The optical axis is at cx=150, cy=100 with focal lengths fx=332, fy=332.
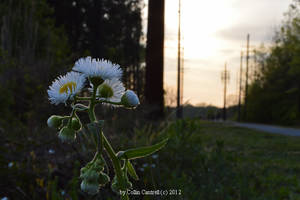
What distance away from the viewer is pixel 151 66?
25.9 ft

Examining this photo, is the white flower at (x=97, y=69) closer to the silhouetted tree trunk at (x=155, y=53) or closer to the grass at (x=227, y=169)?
the grass at (x=227, y=169)

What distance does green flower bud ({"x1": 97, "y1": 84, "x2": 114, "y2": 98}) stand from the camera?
96cm

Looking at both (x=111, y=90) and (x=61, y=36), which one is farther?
(x=61, y=36)

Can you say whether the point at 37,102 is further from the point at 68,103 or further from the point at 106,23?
the point at 106,23

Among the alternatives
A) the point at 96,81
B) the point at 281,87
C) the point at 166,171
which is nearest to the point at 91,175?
the point at 96,81

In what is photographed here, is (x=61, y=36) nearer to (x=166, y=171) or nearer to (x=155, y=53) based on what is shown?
(x=155, y=53)

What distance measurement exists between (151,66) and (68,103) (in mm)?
7022

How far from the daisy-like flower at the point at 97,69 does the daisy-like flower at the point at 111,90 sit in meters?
0.05

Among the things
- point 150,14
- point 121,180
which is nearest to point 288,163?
point 121,180

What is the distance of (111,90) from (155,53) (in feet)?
22.9

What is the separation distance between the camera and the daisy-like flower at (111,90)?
37.8 inches

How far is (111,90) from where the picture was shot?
984mm

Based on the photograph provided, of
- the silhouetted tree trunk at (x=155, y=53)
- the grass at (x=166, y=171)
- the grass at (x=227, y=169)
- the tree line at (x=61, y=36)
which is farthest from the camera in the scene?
the silhouetted tree trunk at (x=155, y=53)

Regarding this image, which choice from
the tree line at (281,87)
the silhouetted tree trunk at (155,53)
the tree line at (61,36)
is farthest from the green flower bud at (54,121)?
the tree line at (281,87)
